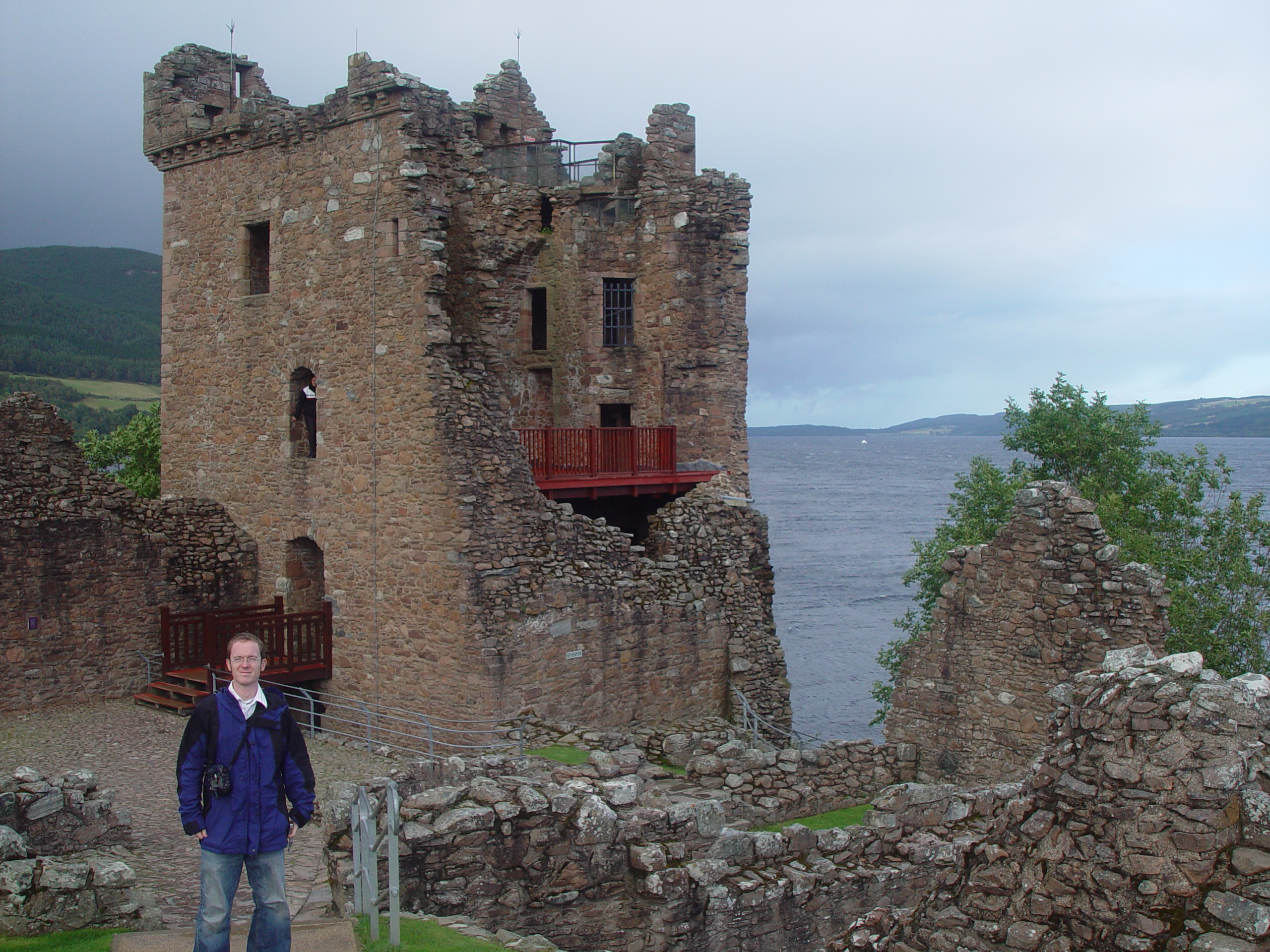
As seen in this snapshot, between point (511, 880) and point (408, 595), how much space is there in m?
8.83

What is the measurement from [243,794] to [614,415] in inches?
718

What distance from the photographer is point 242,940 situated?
8.24m

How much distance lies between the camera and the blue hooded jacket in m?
7.05

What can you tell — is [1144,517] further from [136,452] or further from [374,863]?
[136,452]

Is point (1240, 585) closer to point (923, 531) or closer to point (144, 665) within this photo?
point (144, 665)

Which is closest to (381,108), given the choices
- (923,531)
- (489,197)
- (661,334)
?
(489,197)

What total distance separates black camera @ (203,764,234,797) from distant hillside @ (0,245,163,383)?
77.2m

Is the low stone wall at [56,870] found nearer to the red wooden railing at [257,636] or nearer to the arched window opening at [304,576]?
the red wooden railing at [257,636]

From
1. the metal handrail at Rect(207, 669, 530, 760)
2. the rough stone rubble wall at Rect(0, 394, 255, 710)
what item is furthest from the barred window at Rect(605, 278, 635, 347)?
the metal handrail at Rect(207, 669, 530, 760)

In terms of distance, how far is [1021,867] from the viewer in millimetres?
7773

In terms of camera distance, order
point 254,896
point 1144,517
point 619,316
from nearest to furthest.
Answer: point 254,896 < point 619,316 < point 1144,517

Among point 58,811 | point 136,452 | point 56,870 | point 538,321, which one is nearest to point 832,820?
point 58,811

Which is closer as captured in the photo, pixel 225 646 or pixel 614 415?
pixel 225 646

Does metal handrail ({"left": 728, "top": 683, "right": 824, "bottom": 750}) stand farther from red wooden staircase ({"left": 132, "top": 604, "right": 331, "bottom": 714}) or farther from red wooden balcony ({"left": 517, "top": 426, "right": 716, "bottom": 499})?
red wooden staircase ({"left": 132, "top": 604, "right": 331, "bottom": 714})
